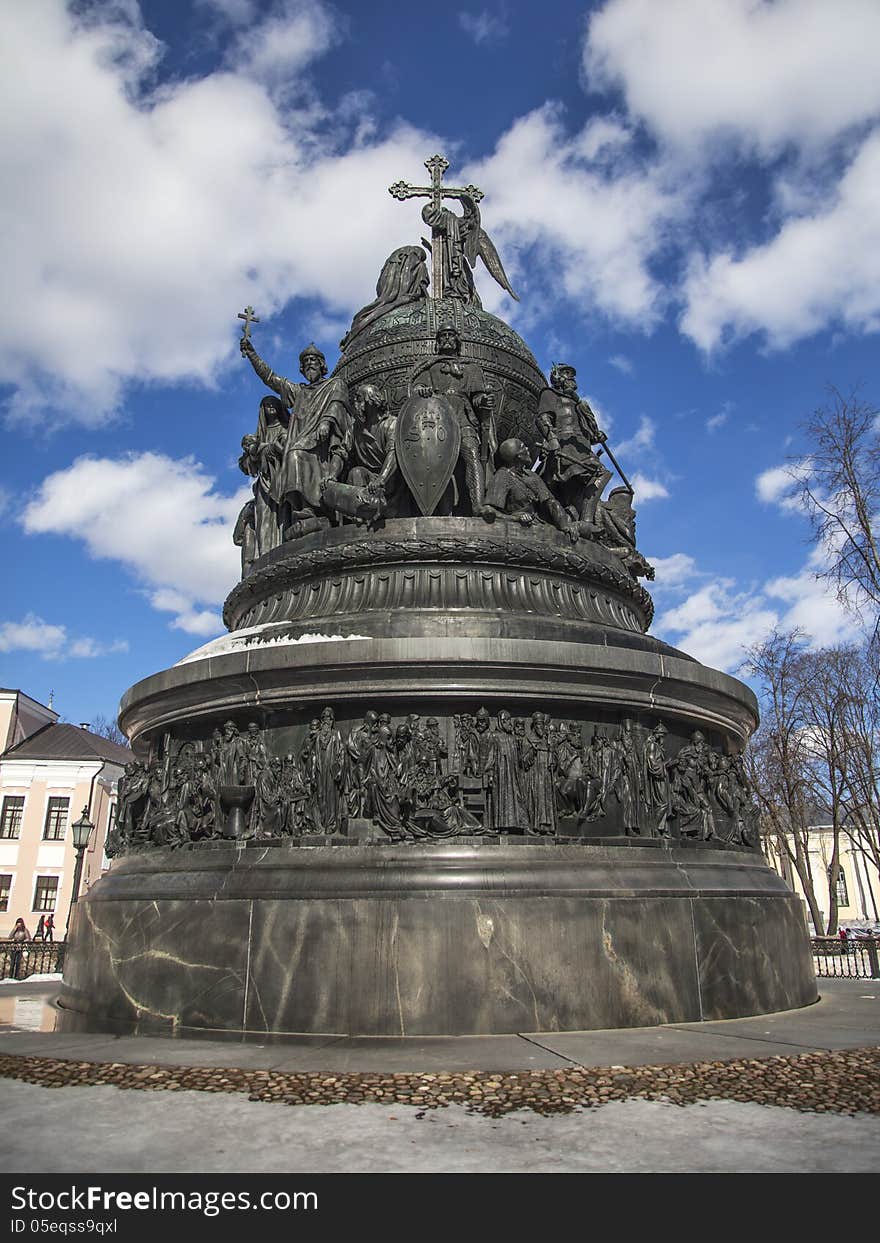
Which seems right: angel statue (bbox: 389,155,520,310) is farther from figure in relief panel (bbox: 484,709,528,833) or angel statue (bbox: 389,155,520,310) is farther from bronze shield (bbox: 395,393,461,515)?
figure in relief panel (bbox: 484,709,528,833)

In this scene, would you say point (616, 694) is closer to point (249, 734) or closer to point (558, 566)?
point (558, 566)

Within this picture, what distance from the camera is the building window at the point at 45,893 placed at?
1897 inches

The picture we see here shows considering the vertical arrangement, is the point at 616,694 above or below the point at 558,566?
below

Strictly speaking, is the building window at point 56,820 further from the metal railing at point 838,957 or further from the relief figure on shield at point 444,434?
the relief figure on shield at point 444,434

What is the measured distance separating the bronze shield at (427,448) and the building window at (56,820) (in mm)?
43950

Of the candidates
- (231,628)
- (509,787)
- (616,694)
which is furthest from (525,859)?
(231,628)

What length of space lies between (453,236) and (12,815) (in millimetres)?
42950

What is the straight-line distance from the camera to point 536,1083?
6250mm

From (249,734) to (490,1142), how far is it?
21.6 feet

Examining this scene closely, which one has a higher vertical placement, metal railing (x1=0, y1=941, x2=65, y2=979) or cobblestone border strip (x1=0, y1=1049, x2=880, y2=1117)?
metal railing (x1=0, y1=941, x2=65, y2=979)

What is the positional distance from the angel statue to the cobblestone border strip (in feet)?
50.0

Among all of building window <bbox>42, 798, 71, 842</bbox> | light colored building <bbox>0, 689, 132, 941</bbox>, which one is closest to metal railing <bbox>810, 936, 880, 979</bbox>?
light colored building <bbox>0, 689, 132, 941</bbox>

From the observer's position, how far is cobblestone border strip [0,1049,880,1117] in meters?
5.74

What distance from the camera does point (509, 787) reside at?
984 centimetres
